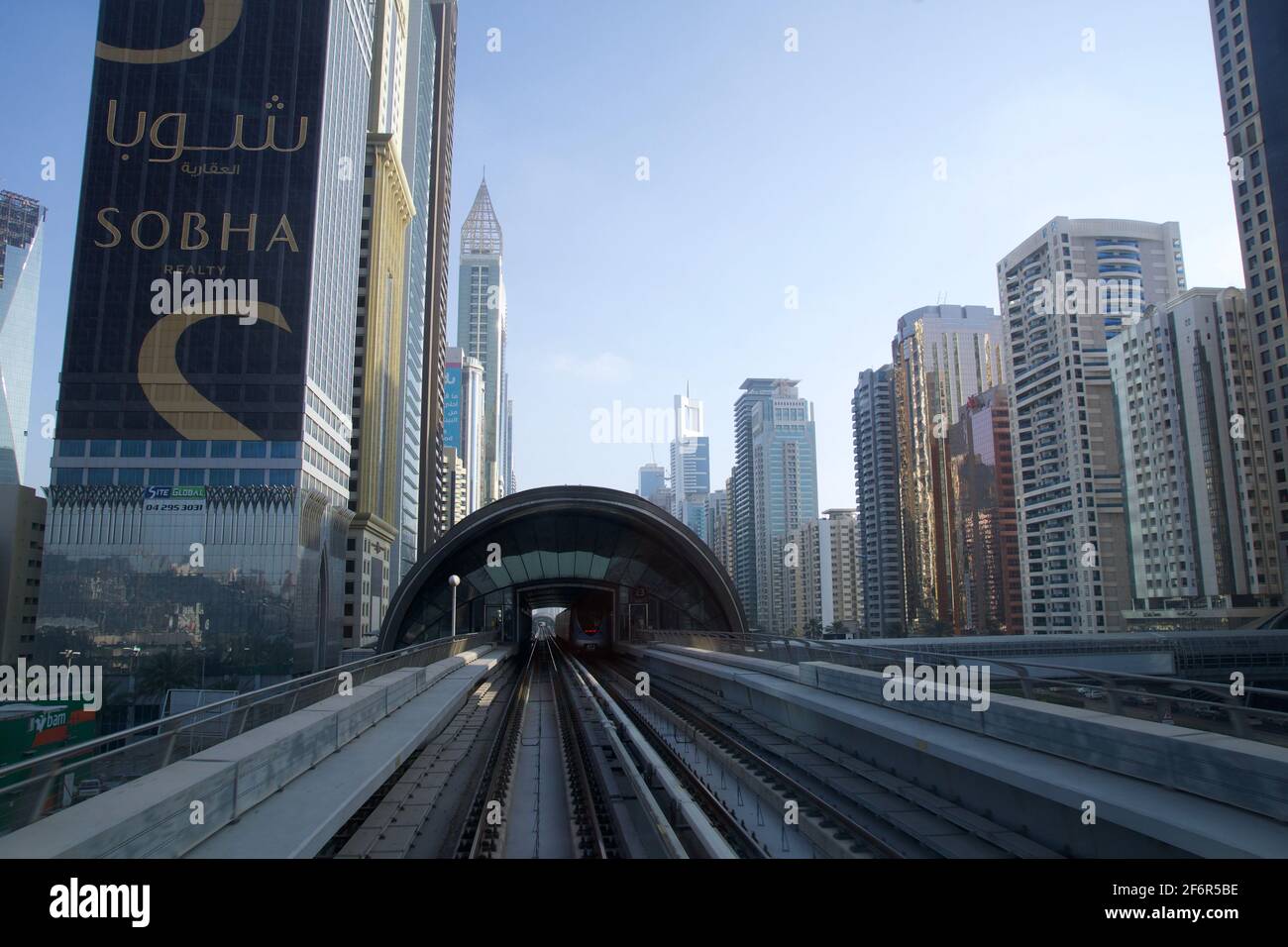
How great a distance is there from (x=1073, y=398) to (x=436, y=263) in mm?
92949

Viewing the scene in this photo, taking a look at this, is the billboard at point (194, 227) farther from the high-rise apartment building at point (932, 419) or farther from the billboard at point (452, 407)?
the billboard at point (452, 407)

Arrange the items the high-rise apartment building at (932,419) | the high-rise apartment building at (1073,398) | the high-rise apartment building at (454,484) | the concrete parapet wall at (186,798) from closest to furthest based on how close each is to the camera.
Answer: the concrete parapet wall at (186,798)
the high-rise apartment building at (1073,398)
the high-rise apartment building at (932,419)
the high-rise apartment building at (454,484)

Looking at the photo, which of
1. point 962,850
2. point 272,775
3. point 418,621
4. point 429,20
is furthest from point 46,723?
point 429,20

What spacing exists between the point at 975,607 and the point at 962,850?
98550mm

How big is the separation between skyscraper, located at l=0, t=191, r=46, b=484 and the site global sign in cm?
4176

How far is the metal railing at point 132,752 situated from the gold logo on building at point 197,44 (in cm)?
5855

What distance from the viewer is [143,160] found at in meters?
51.8

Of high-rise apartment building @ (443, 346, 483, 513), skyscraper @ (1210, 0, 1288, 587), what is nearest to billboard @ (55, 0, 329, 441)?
skyscraper @ (1210, 0, 1288, 587)

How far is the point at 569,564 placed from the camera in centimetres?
4612

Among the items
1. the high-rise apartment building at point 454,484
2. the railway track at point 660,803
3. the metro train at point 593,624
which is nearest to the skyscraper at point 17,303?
the metro train at point 593,624

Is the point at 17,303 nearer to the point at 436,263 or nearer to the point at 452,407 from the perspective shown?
the point at 436,263

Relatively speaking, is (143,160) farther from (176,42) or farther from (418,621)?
(418,621)

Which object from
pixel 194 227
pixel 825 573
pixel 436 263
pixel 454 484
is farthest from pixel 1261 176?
pixel 454 484

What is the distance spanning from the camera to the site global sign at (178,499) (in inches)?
1941
